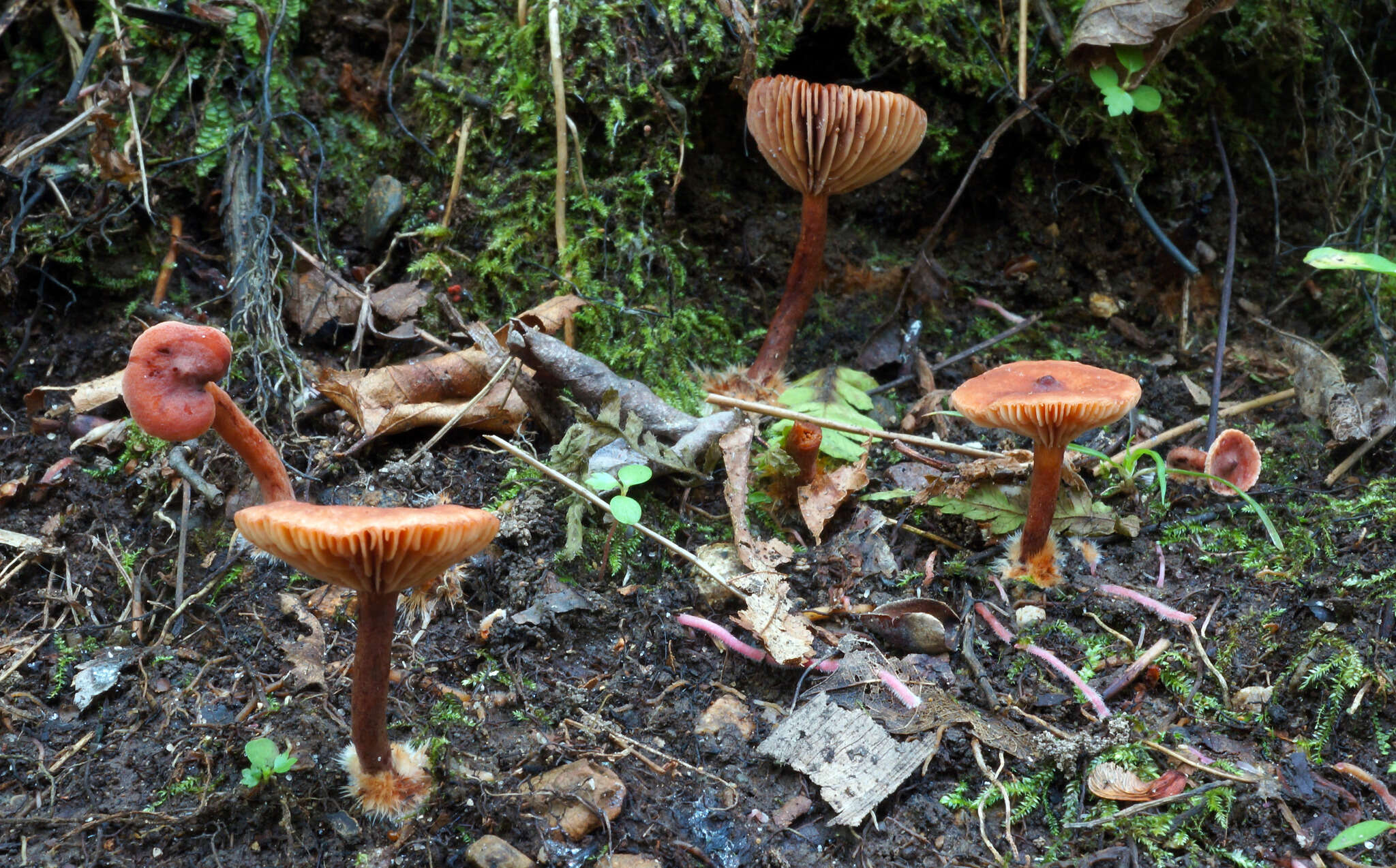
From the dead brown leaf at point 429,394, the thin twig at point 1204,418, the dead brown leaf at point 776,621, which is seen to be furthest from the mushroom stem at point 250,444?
the thin twig at point 1204,418

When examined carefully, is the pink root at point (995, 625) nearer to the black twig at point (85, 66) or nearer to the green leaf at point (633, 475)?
the green leaf at point (633, 475)

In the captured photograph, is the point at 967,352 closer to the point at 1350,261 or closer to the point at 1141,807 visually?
the point at 1350,261

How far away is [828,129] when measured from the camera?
10.5 ft

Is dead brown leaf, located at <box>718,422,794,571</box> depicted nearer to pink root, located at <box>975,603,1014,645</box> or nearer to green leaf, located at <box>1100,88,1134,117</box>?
pink root, located at <box>975,603,1014,645</box>

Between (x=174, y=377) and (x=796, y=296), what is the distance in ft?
7.57

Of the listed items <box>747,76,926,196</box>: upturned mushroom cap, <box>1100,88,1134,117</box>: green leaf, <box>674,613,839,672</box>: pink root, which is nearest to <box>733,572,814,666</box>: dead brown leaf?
<box>674,613,839,672</box>: pink root

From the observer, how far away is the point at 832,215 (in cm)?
408

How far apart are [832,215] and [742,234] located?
0.43 meters

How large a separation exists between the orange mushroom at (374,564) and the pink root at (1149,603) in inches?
69.5

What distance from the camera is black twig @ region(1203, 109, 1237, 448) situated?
3.19 meters

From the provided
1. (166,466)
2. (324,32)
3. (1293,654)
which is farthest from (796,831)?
(324,32)

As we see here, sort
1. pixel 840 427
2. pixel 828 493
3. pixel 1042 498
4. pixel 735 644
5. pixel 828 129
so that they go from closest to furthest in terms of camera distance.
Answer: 1. pixel 735 644
2. pixel 1042 498
3. pixel 828 493
4. pixel 840 427
5. pixel 828 129

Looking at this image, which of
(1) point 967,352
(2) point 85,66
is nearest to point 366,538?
(1) point 967,352

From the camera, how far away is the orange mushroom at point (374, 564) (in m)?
1.58
